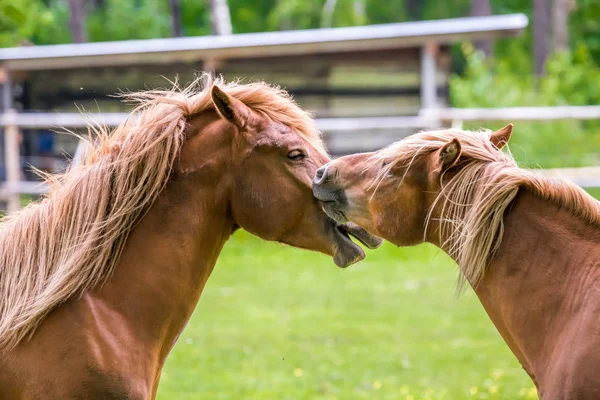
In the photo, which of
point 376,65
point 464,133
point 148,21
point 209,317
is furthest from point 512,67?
point 464,133

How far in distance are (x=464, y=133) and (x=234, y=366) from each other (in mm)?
4749

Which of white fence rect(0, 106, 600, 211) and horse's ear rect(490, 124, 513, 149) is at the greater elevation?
horse's ear rect(490, 124, 513, 149)

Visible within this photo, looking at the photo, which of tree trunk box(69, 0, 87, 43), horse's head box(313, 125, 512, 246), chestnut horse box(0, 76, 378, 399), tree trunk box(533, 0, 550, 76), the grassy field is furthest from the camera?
tree trunk box(533, 0, 550, 76)

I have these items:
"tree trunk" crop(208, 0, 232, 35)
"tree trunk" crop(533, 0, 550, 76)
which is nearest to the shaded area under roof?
"tree trunk" crop(208, 0, 232, 35)

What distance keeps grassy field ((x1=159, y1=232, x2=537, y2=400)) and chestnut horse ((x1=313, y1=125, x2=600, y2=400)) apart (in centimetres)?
215

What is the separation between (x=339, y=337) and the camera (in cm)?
856

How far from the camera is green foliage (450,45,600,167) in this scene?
47.8ft

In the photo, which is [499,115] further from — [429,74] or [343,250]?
[343,250]

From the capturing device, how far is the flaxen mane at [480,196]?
306 cm

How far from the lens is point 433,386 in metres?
6.75

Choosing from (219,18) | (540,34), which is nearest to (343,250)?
(219,18)

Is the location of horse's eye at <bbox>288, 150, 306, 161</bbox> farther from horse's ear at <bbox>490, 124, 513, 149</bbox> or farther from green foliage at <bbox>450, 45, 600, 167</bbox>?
green foliage at <bbox>450, 45, 600, 167</bbox>

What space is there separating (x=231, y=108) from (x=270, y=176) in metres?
0.31

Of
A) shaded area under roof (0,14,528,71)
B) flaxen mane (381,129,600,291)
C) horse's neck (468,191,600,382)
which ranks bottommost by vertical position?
shaded area under roof (0,14,528,71)
